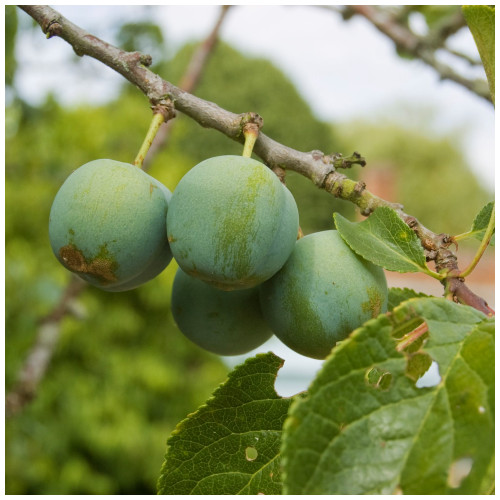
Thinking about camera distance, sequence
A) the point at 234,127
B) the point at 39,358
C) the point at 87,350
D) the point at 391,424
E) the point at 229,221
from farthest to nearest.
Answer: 1. the point at 87,350
2. the point at 39,358
3. the point at 234,127
4. the point at 229,221
5. the point at 391,424

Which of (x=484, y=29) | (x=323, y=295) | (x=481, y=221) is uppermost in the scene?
(x=484, y=29)

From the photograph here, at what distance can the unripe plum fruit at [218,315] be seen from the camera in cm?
99

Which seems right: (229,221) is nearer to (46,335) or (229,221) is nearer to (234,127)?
(234,127)

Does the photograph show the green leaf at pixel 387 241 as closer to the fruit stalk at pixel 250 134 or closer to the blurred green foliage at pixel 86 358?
the fruit stalk at pixel 250 134

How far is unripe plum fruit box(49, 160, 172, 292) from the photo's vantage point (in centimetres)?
84

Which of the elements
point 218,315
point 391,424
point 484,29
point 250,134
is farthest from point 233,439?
point 484,29

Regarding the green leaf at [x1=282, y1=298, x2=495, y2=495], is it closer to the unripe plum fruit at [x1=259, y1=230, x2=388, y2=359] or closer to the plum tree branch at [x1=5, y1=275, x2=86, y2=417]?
the unripe plum fruit at [x1=259, y1=230, x2=388, y2=359]

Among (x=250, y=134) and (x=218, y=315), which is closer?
(x=250, y=134)

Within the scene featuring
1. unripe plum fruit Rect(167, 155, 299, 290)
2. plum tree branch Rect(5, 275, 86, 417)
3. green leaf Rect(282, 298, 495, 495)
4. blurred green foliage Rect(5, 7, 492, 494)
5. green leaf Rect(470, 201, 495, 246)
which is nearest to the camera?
green leaf Rect(282, 298, 495, 495)

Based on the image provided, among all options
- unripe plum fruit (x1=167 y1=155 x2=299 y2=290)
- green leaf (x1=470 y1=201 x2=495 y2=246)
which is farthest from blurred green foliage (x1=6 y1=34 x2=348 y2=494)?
green leaf (x1=470 y1=201 x2=495 y2=246)

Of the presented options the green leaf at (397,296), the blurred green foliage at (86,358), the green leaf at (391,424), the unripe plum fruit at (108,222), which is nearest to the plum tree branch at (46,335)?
the blurred green foliage at (86,358)

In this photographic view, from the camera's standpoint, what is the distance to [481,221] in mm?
903

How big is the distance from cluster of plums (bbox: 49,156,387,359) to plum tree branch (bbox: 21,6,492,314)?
72 mm

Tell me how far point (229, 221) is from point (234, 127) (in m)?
0.18
